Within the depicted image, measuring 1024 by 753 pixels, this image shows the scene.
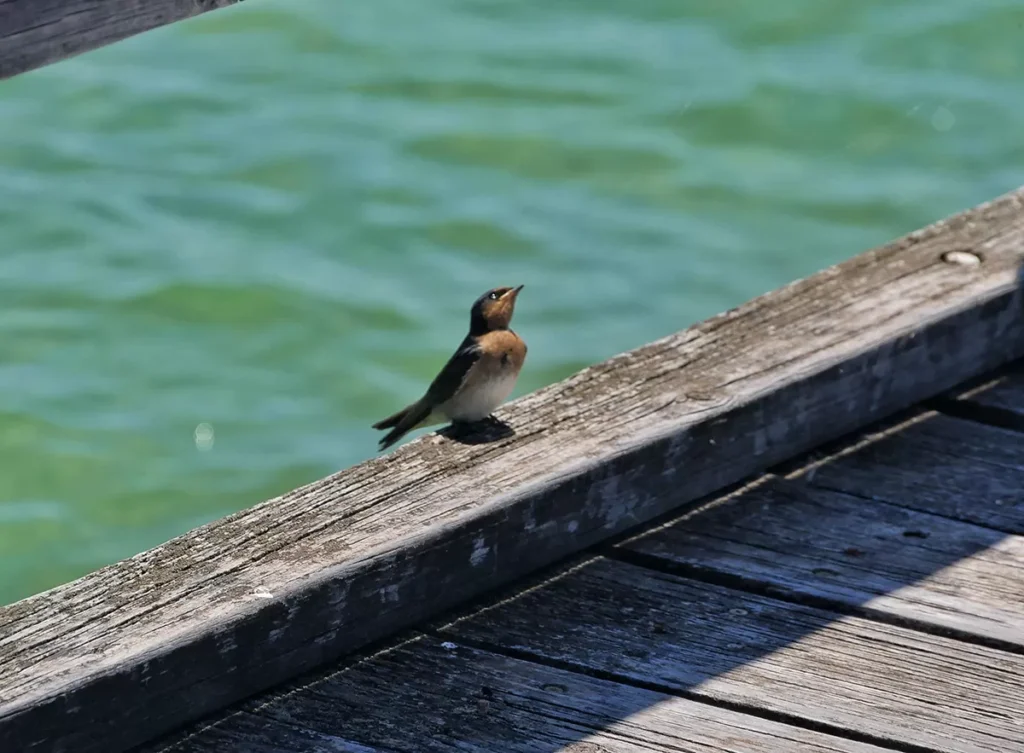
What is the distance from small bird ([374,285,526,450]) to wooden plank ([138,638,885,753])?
0.67m

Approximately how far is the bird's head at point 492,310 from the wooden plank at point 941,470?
0.74m

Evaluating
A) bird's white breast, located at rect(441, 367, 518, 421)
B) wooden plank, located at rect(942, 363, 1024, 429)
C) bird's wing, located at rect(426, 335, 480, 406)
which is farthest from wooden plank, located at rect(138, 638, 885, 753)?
wooden plank, located at rect(942, 363, 1024, 429)

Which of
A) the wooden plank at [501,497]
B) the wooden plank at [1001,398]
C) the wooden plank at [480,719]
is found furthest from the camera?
the wooden plank at [1001,398]

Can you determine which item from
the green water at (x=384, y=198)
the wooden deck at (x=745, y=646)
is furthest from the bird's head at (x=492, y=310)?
the green water at (x=384, y=198)

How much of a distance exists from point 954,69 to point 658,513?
24.0 ft

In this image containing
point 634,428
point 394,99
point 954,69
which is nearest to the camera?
point 634,428

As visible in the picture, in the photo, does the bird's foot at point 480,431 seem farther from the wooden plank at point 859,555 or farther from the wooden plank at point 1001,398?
the wooden plank at point 1001,398

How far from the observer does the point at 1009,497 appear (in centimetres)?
350

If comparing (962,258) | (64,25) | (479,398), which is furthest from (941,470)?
(64,25)

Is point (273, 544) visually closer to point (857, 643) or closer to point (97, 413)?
point (857, 643)

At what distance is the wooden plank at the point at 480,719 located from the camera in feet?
8.88

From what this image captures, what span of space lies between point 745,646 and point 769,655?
0.05m

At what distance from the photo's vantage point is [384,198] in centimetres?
827

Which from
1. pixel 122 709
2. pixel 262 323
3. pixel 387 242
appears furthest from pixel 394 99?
→ pixel 122 709
